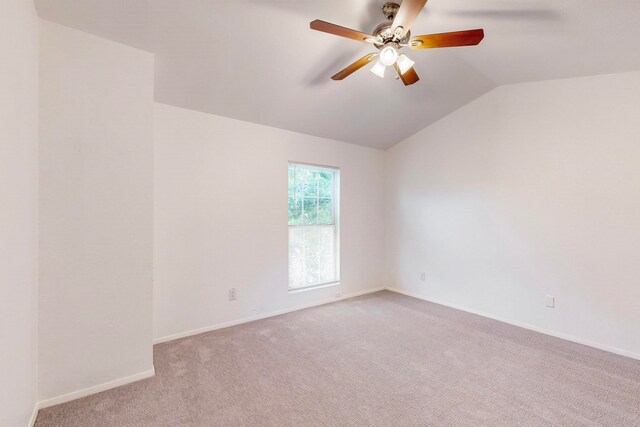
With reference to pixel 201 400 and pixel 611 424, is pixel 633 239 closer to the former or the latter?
pixel 611 424

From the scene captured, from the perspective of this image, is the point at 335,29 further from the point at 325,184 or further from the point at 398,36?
the point at 325,184

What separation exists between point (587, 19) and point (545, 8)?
13.3 inches

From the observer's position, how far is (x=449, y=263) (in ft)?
13.5

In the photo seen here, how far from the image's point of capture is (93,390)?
2119 mm

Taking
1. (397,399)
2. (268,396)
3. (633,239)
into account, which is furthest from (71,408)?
(633,239)

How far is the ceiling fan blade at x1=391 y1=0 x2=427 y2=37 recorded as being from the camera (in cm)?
165

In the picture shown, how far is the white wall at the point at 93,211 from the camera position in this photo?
79.0 inches

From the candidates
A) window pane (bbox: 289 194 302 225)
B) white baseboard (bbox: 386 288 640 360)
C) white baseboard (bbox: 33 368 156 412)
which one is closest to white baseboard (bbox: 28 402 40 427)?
white baseboard (bbox: 33 368 156 412)

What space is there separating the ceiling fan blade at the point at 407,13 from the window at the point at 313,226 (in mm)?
2309

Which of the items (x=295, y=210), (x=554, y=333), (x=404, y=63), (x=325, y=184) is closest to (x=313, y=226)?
(x=295, y=210)

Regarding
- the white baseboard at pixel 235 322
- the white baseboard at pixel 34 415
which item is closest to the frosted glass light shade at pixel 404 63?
the white baseboard at pixel 235 322

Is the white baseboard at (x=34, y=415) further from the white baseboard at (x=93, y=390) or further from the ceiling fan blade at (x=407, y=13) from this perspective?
the ceiling fan blade at (x=407, y=13)

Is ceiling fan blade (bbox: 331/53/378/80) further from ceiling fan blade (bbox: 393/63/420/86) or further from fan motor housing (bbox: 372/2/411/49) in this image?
ceiling fan blade (bbox: 393/63/420/86)

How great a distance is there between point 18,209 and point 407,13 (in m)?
2.41
